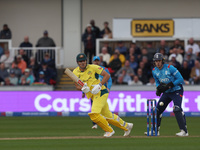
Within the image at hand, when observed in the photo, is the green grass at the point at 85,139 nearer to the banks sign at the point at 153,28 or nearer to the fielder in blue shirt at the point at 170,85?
the fielder in blue shirt at the point at 170,85

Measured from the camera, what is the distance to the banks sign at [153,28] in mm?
25953

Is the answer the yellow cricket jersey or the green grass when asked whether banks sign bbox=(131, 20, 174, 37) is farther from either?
the yellow cricket jersey

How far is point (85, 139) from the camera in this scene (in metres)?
13.0

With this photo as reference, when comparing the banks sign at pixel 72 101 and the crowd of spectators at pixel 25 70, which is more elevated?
the crowd of spectators at pixel 25 70

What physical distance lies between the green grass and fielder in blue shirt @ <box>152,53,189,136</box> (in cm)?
49

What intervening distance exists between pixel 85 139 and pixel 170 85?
7.69ft

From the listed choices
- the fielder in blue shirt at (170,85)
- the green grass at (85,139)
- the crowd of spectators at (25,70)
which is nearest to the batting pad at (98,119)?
the green grass at (85,139)

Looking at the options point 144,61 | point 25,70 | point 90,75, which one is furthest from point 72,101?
point 90,75

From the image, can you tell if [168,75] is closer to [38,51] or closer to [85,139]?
[85,139]

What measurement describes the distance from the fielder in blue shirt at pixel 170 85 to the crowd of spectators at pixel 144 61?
964cm

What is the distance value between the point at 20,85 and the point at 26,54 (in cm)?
258

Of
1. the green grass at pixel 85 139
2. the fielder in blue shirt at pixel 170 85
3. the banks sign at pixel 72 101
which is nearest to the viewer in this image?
the green grass at pixel 85 139

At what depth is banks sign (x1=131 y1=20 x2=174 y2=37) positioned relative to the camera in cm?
2595

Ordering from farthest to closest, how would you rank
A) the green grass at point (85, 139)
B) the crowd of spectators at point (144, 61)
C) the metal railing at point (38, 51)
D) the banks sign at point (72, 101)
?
the metal railing at point (38, 51), the crowd of spectators at point (144, 61), the banks sign at point (72, 101), the green grass at point (85, 139)
